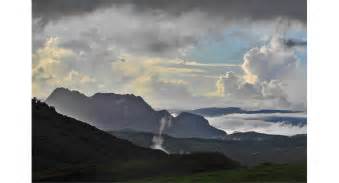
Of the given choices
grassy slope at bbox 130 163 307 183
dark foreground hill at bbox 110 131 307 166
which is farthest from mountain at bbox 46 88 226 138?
grassy slope at bbox 130 163 307 183

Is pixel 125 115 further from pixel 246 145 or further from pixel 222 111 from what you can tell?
pixel 246 145

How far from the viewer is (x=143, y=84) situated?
7402 millimetres

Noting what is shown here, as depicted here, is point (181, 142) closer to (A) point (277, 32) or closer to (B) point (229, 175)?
(B) point (229, 175)

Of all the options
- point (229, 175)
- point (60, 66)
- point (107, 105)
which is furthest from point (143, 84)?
point (229, 175)

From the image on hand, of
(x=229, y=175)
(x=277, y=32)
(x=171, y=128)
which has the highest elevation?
(x=277, y=32)

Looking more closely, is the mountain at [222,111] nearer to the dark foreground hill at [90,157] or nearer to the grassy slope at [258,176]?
the dark foreground hill at [90,157]

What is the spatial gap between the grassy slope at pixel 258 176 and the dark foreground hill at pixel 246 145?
0.08 metres

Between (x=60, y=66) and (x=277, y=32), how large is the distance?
2469mm

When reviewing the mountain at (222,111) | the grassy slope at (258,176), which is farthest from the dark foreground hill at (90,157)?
the mountain at (222,111)

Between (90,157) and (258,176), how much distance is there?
1.91 meters

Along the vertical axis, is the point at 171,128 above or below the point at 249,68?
below

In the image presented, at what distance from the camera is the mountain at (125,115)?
7.35 metres
